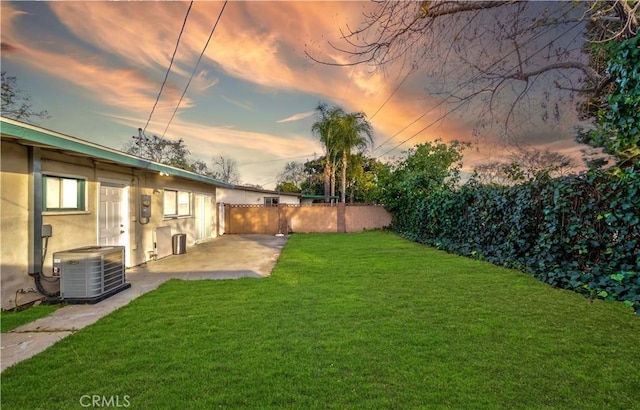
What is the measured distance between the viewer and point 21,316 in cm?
392

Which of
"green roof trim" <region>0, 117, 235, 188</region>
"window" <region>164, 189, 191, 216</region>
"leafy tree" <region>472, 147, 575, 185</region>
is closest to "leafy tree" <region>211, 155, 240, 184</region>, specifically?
"window" <region>164, 189, 191, 216</region>

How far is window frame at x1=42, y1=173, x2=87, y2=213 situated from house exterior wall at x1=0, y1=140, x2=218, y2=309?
0.06 metres

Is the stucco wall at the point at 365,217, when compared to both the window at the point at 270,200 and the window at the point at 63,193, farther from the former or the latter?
the window at the point at 63,193

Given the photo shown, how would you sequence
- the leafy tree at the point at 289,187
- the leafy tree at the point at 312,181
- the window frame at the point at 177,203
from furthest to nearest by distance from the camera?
the leafy tree at the point at 289,187 → the leafy tree at the point at 312,181 → the window frame at the point at 177,203

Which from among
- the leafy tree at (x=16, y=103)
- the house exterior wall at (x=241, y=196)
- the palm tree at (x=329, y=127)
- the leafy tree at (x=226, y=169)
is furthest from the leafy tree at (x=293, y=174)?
the leafy tree at (x=16, y=103)

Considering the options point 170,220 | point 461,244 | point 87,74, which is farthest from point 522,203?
point 87,74

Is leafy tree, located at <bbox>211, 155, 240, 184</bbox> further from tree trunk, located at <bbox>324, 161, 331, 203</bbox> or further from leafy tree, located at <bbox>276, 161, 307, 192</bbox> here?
tree trunk, located at <bbox>324, 161, 331, 203</bbox>

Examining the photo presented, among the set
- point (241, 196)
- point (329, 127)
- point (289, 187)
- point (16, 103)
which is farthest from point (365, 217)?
point (289, 187)

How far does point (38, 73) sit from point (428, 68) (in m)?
9.61

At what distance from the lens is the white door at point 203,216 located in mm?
12422

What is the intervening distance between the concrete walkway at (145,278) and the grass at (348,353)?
31 cm

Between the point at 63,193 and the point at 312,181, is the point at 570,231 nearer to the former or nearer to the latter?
the point at 63,193

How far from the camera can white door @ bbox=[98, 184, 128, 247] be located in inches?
245

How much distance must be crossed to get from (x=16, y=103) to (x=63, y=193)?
848 centimetres
